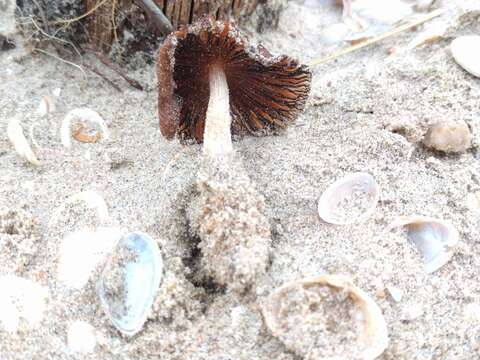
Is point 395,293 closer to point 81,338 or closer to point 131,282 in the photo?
point 131,282

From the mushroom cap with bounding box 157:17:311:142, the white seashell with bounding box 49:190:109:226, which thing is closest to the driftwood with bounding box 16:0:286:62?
the mushroom cap with bounding box 157:17:311:142

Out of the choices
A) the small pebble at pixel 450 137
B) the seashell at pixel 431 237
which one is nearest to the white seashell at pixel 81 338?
the seashell at pixel 431 237

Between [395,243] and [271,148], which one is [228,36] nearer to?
[271,148]

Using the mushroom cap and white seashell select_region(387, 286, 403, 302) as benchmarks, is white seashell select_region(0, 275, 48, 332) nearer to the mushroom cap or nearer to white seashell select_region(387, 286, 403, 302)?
the mushroom cap

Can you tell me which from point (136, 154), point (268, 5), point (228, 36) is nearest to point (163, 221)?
point (136, 154)

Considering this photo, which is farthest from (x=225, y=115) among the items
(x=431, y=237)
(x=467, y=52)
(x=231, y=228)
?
(x=467, y=52)

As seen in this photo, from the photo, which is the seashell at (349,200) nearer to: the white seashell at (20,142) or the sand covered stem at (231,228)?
the sand covered stem at (231,228)
